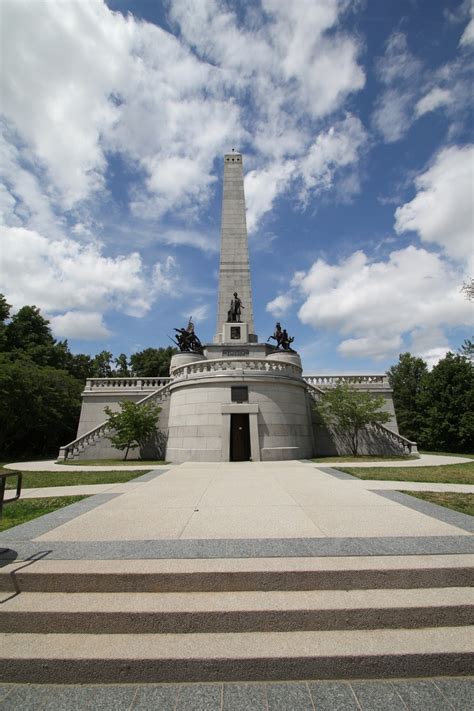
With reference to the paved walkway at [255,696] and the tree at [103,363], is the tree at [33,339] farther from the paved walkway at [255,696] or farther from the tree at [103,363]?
the paved walkway at [255,696]

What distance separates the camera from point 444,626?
3203 millimetres

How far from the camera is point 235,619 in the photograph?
3158 mm

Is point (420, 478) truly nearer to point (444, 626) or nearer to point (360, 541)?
point (360, 541)

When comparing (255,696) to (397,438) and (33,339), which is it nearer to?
(397,438)

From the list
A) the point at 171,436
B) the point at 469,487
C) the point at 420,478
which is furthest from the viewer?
the point at 171,436

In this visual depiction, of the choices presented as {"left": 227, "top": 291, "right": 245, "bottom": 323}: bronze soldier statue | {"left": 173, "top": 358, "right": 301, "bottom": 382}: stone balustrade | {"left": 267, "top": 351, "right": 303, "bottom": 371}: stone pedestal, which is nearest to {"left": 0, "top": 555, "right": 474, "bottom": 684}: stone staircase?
{"left": 173, "top": 358, "right": 301, "bottom": 382}: stone balustrade

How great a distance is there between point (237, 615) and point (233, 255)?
32195mm

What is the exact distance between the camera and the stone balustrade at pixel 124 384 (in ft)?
87.6

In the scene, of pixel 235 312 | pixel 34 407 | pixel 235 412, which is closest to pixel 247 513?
pixel 235 412

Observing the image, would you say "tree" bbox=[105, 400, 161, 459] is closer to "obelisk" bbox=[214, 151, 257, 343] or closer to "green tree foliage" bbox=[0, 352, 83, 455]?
"green tree foliage" bbox=[0, 352, 83, 455]

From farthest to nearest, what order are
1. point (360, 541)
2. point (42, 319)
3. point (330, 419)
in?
1. point (42, 319)
2. point (330, 419)
3. point (360, 541)

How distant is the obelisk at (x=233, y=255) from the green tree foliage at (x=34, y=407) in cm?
1525

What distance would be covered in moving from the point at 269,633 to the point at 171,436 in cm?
1755

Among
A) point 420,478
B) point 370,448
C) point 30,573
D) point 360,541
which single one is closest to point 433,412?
point 370,448
